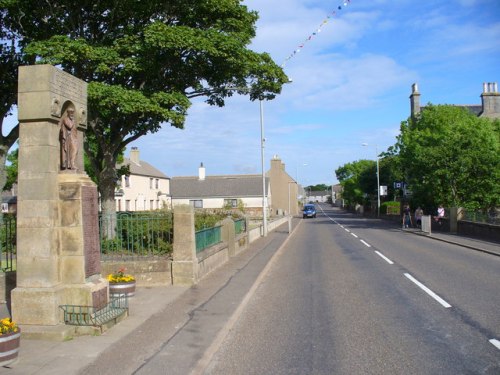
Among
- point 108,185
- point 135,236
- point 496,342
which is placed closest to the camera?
point 496,342

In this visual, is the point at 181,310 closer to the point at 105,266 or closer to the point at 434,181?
the point at 105,266

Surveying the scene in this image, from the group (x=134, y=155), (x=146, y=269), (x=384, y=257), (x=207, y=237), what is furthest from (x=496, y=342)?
(x=134, y=155)

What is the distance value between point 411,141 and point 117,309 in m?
39.4

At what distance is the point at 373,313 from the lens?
8.45m

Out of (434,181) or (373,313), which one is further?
(434,181)

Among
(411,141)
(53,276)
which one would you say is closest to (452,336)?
(53,276)

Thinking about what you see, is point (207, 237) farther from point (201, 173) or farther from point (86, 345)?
point (201, 173)

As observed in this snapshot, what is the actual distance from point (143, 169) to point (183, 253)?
169 ft

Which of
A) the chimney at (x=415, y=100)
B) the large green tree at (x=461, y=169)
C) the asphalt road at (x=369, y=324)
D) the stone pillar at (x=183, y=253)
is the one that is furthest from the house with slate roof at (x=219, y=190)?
the stone pillar at (x=183, y=253)

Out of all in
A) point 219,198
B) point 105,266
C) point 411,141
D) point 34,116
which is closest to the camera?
point 34,116

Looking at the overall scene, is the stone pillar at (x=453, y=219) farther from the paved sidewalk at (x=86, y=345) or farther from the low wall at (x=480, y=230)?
the paved sidewalk at (x=86, y=345)

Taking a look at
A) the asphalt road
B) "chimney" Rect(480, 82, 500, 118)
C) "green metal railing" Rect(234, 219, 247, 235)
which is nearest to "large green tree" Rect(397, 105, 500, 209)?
"green metal railing" Rect(234, 219, 247, 235)

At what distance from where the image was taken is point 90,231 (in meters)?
7.88

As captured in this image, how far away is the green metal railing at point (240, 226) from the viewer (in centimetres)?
2116
